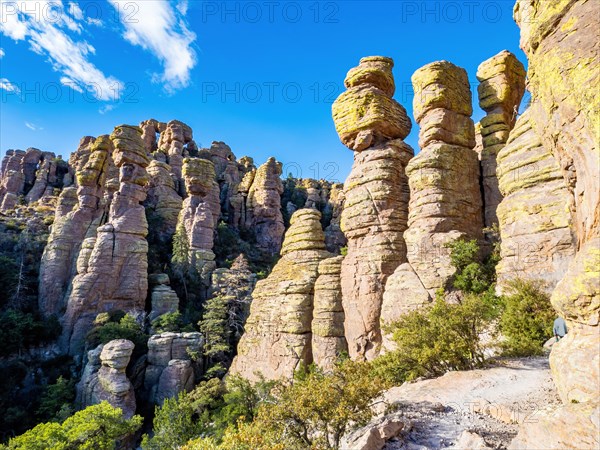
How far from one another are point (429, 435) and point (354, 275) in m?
13.3

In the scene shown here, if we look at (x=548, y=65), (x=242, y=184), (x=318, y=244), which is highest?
(x=242, y=184)

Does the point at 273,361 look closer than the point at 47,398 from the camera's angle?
Yes

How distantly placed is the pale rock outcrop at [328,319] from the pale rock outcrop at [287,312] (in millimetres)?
860

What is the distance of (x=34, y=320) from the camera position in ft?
111

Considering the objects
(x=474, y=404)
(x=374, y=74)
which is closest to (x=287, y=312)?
(x=474, y=404)

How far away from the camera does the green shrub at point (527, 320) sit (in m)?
12.5

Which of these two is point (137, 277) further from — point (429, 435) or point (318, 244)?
point (429, 435)

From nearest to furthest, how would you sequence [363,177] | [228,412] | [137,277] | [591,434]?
1. [591,434]
2. [228,412]
3. [363,177]
4. [137,277]

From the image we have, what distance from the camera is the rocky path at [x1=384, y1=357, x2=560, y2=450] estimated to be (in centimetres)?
775

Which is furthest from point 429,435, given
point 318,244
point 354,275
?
point 318,244

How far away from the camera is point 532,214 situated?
15016 millimetres

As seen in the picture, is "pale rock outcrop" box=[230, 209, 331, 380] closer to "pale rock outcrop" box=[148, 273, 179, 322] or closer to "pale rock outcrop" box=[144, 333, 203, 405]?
"pale rock outcrop" box=[144, 333, 203, 405]

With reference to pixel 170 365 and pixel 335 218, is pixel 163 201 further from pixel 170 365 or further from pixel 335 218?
pixel 170 365

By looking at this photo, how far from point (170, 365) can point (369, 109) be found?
23.7 metres
